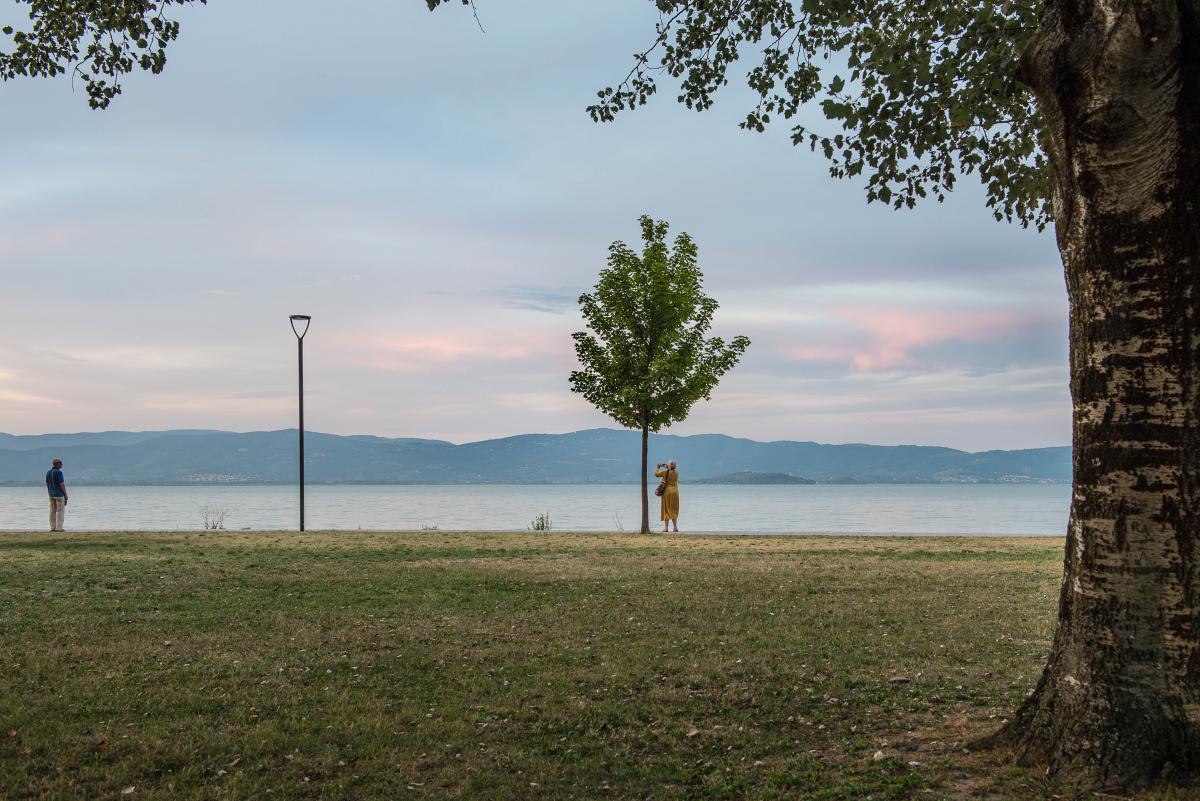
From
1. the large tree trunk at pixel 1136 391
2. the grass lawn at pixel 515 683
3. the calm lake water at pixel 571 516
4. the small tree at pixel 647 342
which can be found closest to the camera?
the large tree trunk at pixel 1136 391

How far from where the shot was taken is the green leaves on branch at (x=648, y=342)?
83.6 feet

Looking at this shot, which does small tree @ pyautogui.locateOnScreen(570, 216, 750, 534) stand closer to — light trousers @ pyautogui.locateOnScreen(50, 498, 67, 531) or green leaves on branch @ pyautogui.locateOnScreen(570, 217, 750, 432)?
green leaves on branch @ pyautogui.locateOnScreen(570, 217, 750, 432)

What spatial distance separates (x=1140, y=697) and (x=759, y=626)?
5460 millimetres

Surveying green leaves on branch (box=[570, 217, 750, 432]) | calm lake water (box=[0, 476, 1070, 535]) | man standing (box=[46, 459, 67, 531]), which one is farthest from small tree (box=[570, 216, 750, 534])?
man standing (box=[46, 459, 67, 531])

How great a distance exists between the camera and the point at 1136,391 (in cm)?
468

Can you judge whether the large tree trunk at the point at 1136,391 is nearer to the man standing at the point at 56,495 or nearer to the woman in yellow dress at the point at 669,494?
the woman in yellow dress at the point at 669,494

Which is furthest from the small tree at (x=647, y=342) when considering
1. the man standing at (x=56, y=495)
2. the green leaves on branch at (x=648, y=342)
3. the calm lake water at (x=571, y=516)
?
the man standing at (x=56, y=495)

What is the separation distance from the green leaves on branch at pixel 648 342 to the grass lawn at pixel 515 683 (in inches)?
440

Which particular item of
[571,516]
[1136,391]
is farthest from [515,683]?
[571,516]

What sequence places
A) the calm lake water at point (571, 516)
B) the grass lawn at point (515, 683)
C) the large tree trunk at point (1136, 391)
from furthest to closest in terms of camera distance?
the calm lake water at point (571, 516) → the grass lawn at point (515, 683) → the large tree trunk at point (1136, 391)

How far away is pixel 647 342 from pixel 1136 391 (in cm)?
2117

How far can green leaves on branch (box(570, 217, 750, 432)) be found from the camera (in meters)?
25.5

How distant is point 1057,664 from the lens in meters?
5.11

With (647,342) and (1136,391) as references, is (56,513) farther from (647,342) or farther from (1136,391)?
(1136,391)
